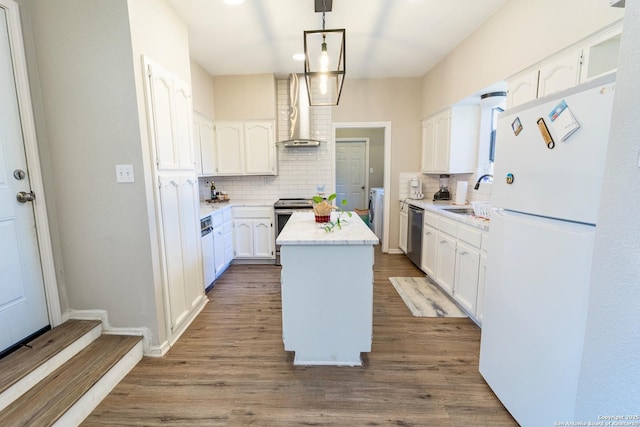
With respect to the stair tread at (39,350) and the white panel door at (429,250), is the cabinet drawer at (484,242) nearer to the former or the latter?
the white panel door at (429,250)

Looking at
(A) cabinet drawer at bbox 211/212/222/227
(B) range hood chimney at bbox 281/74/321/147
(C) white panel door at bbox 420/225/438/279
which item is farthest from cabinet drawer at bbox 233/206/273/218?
(C) white panel door at bbox 420/225/438/279

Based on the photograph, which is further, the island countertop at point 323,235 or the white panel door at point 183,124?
the white panel door at point 183,124

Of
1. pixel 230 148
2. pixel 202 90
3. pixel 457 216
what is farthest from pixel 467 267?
pixel 202 90

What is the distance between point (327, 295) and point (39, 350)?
5.81ft

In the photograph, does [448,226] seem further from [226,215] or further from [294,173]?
[226,215]

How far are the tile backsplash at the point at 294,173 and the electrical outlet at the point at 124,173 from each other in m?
2.46

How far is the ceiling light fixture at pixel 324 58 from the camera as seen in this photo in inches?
75.4

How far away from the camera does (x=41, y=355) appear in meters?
1.60

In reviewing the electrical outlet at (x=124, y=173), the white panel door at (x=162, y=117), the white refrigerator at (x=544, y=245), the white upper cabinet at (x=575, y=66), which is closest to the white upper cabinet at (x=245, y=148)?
the white panel door at (x=162, y=117)

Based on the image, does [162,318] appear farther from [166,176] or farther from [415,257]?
[415,257]

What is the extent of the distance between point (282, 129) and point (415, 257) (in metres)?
2.75

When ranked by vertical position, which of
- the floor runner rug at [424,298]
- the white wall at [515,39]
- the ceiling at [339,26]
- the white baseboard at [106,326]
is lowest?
the floor runner rug at [424,298]

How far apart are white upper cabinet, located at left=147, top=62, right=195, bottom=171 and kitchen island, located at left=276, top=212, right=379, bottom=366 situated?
3.67 feet

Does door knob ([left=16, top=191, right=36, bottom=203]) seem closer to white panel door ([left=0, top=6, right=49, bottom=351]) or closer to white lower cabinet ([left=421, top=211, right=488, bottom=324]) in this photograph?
white panel door ([left=0, top=6, right=49, bottom=351])
